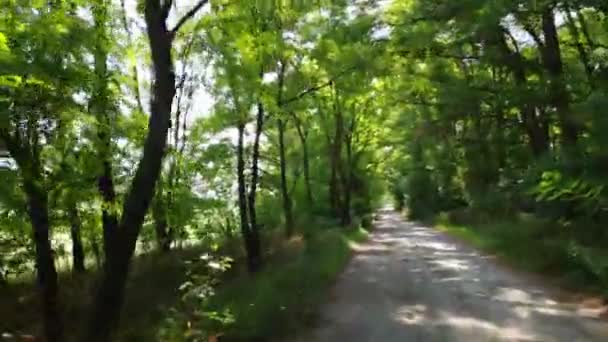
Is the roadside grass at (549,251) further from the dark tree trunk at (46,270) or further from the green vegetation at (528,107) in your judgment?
the dark tree trunk at (46,270)

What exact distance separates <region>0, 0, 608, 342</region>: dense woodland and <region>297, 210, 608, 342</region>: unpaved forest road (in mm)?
1218

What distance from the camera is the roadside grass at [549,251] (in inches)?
492

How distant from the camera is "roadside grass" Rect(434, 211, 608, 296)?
1249cm

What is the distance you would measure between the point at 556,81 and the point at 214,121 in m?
9.64

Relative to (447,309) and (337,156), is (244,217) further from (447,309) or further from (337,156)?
(337,156)

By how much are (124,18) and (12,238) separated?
6068 millimetres

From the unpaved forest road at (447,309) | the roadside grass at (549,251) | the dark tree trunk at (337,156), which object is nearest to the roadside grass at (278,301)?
the unpaved forest road at (447,309)

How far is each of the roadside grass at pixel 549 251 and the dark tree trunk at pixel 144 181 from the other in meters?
8.16

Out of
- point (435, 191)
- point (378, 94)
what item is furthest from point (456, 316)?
point (435, 191)

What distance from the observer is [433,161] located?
46.2 meters

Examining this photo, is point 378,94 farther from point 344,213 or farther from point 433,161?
point 433,161

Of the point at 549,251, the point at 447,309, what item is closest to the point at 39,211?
the point at 447,309

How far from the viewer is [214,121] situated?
63.4 ft

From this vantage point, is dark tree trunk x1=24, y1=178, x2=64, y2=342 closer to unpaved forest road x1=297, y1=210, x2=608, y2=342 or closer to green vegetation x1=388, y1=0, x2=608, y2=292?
unpaved forest road x1=297, y1=210, x2=608, y2=342
